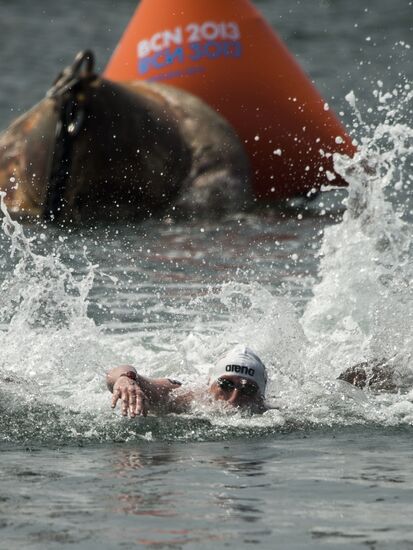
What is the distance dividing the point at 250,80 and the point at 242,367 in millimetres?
7548

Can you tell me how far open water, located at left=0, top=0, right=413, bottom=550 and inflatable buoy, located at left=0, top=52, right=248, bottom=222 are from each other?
406mm

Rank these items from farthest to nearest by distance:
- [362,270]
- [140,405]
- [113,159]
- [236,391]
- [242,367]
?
[113,159], [362,270], [242,367], [236,391], [140,405]

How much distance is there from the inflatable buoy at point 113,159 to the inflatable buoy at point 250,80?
0.94 ft

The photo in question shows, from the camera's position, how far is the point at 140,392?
28.8 ft

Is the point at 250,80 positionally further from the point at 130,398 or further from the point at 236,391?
the point at 130,398

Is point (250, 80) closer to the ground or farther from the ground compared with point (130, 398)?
farther from the ground

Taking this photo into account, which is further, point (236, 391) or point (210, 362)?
point (210, 362)

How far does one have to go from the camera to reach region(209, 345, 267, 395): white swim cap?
31.2ft

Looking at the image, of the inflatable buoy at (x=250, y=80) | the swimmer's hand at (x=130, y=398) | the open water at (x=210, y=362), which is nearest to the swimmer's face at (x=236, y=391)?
the open water at (x=210, y=362)

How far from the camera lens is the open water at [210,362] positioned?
6.69 m

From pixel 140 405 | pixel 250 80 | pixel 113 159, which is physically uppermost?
pixel 250 80

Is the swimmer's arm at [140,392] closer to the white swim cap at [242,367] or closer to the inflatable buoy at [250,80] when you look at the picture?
the white swim cap at [242,367]

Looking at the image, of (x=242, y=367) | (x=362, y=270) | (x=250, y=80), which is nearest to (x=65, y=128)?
(x=250, y=80)

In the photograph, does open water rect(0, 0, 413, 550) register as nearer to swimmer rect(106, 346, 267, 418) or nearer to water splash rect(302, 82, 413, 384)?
water splash rect(302, 82, 413, 384)
